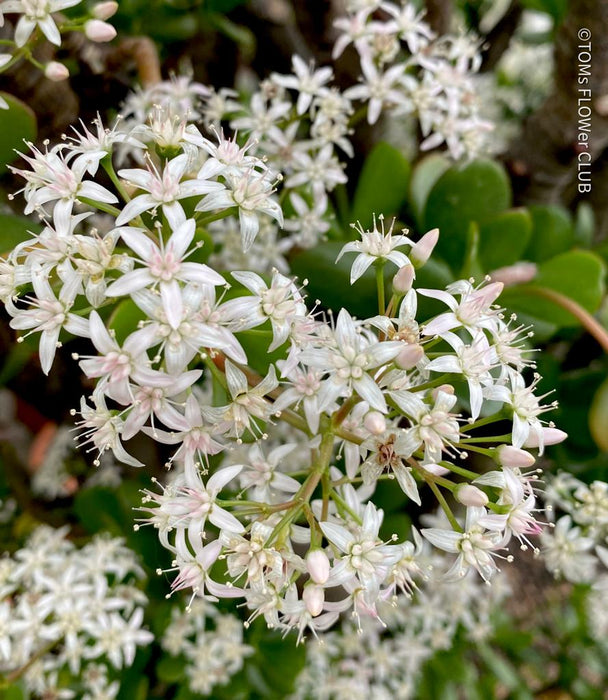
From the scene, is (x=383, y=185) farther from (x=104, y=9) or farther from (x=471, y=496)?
(x=471, y=496)

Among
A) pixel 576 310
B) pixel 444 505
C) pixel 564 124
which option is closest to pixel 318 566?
pixel 444 505

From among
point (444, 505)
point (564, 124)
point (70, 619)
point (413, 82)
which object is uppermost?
point (564, 124)

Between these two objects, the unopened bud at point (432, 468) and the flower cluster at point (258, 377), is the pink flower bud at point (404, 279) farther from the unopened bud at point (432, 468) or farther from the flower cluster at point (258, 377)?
the unopened bud at point (432, 468)

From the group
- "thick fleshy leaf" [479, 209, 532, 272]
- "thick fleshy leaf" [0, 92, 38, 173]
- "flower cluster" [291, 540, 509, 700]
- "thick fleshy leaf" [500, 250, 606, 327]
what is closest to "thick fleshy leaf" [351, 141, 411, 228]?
"thick fleshy leaf" [479, 209, 532, 272]

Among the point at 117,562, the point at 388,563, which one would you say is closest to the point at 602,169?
the point at 388,563

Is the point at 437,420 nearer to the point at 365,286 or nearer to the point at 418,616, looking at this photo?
the point at 365,286

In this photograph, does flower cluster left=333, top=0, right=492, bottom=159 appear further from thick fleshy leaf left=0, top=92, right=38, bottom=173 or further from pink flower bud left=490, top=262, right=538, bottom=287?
thick fleshy leaf left=0, top=92, right=38, bottom=173
